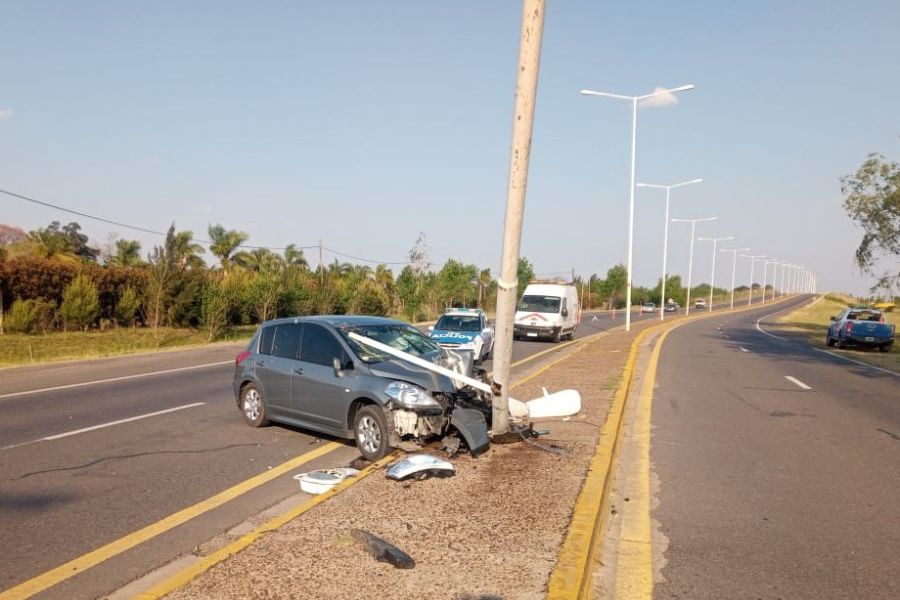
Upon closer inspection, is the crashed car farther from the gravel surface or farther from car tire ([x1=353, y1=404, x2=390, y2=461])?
the gravel surface

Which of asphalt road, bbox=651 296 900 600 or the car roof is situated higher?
the car roof

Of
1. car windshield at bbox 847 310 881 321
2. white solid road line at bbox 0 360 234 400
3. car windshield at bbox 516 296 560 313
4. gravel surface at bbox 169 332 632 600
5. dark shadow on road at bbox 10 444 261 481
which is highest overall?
car windshield at bbox 847 310 881 321

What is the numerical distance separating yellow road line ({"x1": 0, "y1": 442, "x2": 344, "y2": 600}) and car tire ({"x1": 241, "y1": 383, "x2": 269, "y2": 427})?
1949mm

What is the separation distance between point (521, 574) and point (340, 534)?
1.31 meters

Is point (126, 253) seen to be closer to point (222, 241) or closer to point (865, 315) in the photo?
point (222, 241)

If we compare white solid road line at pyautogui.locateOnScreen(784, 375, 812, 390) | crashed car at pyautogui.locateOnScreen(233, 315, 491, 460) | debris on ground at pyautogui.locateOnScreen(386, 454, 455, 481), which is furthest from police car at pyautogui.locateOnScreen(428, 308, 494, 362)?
debris on ground at pyautogui.locateOnScreen(386, 454, 455, 481)

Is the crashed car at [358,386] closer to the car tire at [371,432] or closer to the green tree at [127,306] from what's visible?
the car tire at [371,432]

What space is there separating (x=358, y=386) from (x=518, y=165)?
9.53 feet

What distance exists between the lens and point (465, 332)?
19.4m

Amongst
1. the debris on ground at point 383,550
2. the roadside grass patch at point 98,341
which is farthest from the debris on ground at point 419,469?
the roadside grass patch at point 98,341

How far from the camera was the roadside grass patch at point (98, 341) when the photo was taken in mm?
26156

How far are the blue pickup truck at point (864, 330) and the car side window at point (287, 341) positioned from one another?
25.2m

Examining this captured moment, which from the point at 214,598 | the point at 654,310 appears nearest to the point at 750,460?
the point at 214,598

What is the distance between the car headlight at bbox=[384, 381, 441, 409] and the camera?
7.30m
